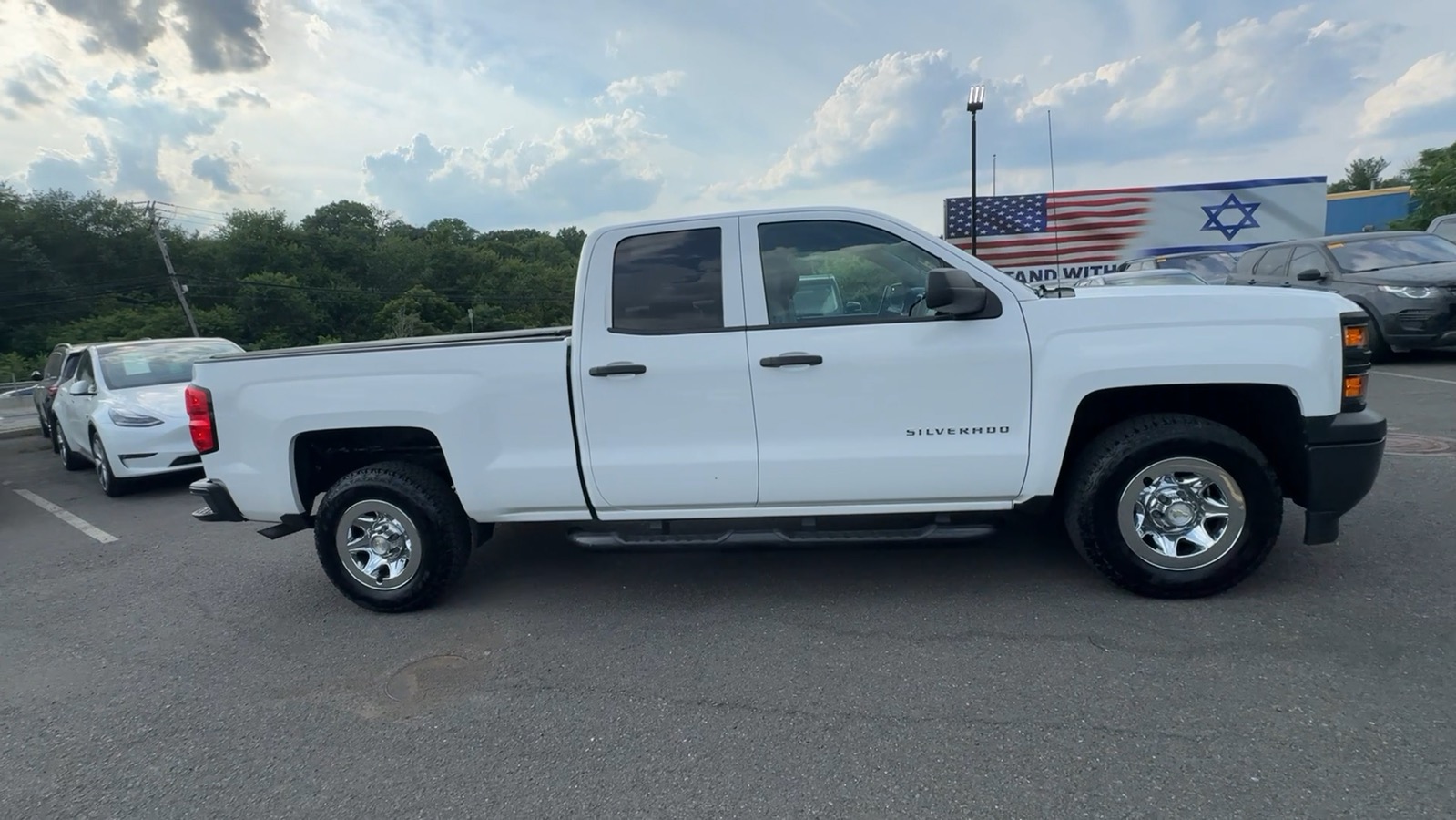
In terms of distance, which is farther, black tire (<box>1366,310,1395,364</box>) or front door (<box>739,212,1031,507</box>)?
black tire (<box>1366,310,1395,364</box>)

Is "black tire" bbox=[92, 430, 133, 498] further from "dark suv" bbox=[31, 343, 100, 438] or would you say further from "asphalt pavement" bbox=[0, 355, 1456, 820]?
"asphalt pavement" bbox=[0, 355, 1456, 820]

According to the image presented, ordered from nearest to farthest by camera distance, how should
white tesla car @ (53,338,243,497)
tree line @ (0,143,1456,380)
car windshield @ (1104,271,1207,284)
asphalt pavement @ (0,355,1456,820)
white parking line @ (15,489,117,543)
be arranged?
asphalt pavement @ (0,355,1456,820), white parking line @ (15,489,117,543), white tesla car @ (53,338,243,497), car windshield @ (1104,271,1207,284), tree line @ (0,143,1456,380)

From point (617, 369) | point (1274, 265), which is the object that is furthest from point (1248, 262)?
point (617, 369)

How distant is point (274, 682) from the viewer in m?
3.66

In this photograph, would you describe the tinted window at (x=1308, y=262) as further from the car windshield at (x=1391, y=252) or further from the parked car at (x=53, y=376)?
the parked car at (x=53, y=376)

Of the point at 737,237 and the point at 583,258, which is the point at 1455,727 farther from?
the point at 583,258

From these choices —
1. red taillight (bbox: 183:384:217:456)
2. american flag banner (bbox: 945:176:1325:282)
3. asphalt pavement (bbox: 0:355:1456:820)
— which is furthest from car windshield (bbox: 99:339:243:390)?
american flag banner (bbox: 945:176:1325:282)

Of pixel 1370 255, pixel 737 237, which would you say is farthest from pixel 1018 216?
→ pixel 737 237

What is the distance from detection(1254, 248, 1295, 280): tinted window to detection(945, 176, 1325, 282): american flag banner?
27.6ft

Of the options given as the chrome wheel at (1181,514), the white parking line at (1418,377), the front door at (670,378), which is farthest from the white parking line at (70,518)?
the white parking line at (1418,377)

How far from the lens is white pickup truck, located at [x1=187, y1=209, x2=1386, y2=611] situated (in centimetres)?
363

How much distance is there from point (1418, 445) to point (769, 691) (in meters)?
6.08

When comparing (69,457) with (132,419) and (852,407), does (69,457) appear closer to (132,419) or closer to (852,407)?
(132,419)

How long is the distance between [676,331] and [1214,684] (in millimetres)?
2659
